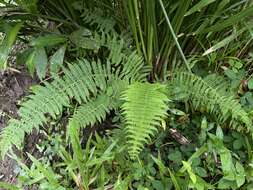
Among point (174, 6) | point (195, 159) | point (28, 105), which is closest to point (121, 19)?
point (174, 6)

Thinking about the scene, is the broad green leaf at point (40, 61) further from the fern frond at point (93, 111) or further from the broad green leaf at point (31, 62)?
the fern frond at point (93, 111)

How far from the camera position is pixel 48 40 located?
1.83 m

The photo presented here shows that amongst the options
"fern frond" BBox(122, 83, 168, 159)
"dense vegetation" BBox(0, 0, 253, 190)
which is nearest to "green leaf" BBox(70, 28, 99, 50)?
"dense vegetation" BBox(0, 0, 253, 190)

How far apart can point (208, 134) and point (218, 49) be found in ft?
1.32

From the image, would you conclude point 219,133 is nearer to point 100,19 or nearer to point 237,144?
point 237,144

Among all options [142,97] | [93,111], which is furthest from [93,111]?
[142,97]

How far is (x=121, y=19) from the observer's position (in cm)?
186

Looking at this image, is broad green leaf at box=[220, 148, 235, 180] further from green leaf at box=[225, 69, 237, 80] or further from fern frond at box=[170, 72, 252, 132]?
green leaf at box=[225, 69, 237, 80]

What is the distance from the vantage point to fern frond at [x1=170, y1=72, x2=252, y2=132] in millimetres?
1595

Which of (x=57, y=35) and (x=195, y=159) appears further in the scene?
(x=57, y=35)

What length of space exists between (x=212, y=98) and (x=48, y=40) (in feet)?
2.32

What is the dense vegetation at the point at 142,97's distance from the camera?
1.62 meters

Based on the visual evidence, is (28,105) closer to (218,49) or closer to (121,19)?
(121,19)

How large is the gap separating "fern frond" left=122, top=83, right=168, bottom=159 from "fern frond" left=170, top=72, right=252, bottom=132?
0.62 feet
